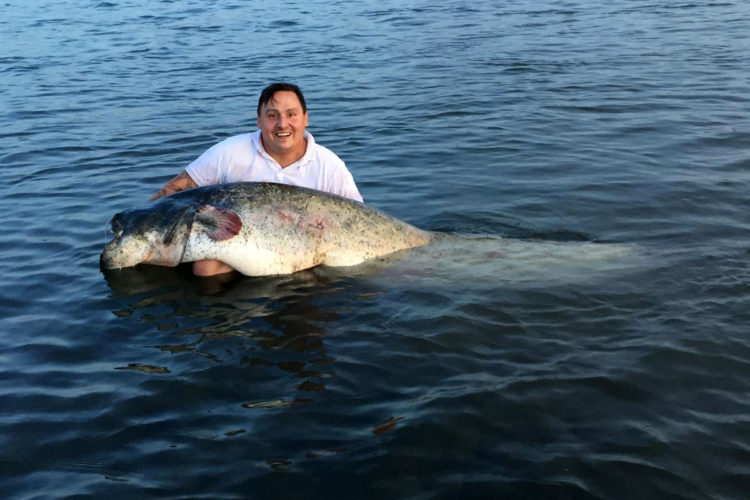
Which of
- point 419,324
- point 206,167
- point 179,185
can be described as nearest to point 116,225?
point 179,185

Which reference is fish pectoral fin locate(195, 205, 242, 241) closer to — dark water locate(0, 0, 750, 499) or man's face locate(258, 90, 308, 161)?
dark water locate(0, 0, 750, 499)

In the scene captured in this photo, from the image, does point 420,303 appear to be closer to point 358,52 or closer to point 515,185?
point 515,185

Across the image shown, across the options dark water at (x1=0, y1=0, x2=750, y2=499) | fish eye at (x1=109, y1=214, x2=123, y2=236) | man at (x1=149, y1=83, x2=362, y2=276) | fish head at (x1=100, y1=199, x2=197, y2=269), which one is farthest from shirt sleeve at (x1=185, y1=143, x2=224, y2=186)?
dark water at (x1=0, y1=0, x2=750, y2=499)

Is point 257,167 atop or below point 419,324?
atop

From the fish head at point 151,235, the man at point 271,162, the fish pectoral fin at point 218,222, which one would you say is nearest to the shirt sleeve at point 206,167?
the man at point 271,162

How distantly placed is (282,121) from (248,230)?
0.95 meters

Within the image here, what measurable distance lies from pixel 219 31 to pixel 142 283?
16.3 meters

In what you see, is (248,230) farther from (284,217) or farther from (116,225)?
(116,225)

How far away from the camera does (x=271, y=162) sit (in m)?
7.09

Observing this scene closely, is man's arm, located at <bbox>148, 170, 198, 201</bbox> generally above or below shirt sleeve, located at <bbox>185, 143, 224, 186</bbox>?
below

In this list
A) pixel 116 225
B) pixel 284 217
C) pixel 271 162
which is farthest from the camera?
pixel 271 162

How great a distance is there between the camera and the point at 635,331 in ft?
18.3

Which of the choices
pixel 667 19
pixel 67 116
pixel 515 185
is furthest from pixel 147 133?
pixel 667 19

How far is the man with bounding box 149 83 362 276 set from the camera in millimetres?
6957
